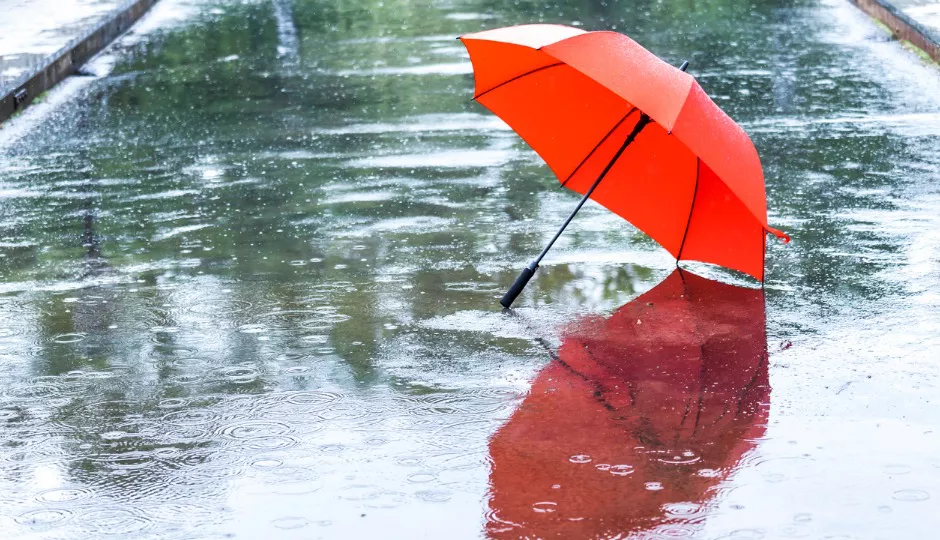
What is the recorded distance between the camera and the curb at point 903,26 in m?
12.6

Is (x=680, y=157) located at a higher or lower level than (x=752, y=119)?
higher

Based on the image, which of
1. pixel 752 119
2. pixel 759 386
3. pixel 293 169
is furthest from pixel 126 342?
pixel 752 119

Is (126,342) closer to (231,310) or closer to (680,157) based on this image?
(231,310)

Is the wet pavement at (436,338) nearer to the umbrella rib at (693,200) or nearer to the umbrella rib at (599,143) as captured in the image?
the umbrella rib at (693,200)

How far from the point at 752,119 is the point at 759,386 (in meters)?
5.39

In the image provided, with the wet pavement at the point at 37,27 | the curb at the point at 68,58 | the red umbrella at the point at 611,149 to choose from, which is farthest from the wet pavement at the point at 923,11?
the wet pavement at the point at 37,27

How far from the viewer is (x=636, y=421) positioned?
5.02 metres

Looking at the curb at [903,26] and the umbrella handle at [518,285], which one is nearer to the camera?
the umbrella handle at [518,285]

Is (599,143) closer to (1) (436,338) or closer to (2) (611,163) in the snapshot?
(2) (611,163)

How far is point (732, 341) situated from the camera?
586 centimetres

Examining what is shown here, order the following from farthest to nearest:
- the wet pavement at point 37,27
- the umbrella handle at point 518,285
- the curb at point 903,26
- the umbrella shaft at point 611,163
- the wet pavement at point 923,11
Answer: the wet pavement at point 923,11 < the wet pavement at point 37,27 < the curb at point 903,26 < the umbrella handle at point 518,285 < the umbrella shaft at point 611,163

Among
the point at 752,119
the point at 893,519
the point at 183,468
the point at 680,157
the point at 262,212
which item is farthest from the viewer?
the point at 752,119

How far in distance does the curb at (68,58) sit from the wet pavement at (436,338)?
51 cm

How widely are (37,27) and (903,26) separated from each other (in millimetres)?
9701
